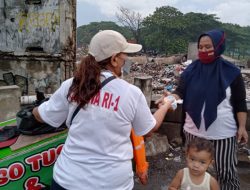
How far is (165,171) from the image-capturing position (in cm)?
422

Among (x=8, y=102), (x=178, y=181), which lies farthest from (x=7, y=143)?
(x=8, y=102)

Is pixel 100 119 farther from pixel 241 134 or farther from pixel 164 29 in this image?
pixel 164 29

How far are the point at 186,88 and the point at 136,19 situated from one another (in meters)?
38.6

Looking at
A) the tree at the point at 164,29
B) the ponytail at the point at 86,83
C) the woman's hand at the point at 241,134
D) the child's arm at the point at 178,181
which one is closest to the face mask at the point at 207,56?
the woman's hand at the point at 241,134

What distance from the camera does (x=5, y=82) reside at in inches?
313

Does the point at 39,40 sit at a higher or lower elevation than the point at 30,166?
higher

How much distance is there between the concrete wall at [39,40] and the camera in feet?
23.6

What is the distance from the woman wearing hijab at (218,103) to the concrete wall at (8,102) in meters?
2.73

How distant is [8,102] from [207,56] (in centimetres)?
302

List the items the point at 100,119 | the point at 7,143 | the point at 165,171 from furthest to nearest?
the point at 165,171 → the point at 7,143 → the point at 100,119

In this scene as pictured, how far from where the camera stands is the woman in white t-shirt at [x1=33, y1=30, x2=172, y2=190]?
162cm

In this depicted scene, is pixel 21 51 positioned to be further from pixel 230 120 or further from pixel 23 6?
pixel 230 120

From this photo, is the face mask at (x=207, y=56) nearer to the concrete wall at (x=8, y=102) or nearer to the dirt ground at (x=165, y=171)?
the dirt ground at (x=165, y=171)

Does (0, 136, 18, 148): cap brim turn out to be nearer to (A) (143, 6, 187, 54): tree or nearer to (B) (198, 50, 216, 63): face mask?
(B) (198, 50, 216, 63): face mask
